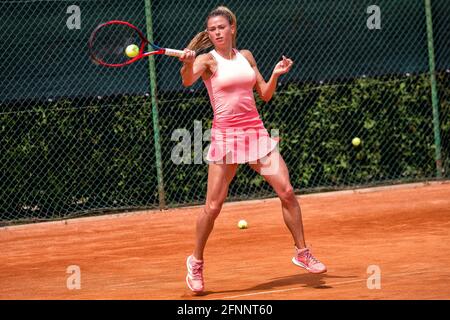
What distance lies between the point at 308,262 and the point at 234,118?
1.10m

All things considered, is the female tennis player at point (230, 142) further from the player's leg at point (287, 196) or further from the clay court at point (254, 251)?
the clay court at point (254, 251)

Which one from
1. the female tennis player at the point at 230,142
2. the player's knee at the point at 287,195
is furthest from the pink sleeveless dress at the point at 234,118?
the player's knee at the point at 287,195

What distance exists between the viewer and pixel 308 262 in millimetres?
6996

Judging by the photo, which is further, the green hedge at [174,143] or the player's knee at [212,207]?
the green hedge at [174,143]

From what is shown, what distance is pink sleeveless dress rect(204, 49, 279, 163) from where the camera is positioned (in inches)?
274

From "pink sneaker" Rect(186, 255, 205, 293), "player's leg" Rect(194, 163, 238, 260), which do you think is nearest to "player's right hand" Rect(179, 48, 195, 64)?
"player's leg" Rect(194, 163, 238, 260)

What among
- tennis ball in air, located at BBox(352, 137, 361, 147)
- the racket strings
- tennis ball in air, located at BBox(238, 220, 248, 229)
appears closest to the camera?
tennis ball in air, located at BBox(238, 220, 248, 229)

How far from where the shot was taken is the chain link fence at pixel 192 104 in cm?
1157

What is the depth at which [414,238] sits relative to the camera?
29.4ft

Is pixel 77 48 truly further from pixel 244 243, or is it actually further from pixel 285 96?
pixel 244 243

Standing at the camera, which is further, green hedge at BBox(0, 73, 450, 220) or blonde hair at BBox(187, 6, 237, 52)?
green hedge at BBox(0, 73, 450, 220)

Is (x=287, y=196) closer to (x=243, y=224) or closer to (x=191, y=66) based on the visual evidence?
(x=191, y=66)

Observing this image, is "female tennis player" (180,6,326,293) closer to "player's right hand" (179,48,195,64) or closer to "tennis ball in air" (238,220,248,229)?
"player's right hand" (179,48,195,64)
